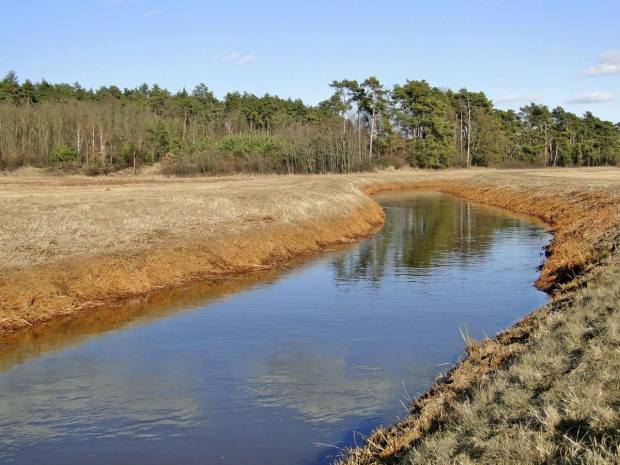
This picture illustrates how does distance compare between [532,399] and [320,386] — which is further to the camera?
[320,386]

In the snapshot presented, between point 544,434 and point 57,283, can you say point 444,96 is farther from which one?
point 544,434

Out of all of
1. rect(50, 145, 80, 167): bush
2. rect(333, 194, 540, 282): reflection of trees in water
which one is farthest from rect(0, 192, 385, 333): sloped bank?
rect(50, 145, 80, 167): bush

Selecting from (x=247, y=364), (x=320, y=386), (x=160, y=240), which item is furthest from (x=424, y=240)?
(x=320, y=386)

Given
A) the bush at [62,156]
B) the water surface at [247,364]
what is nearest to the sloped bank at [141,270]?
the water surface at [247,364]

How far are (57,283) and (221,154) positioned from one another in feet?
239

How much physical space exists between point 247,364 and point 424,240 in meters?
20.2

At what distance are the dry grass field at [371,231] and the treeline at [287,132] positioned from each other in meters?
46.3

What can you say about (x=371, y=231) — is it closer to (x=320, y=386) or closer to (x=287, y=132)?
(x=320, y=386)

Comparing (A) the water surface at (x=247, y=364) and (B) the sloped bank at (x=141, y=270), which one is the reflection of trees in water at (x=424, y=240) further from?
(B) the sloped bank at (x=141, y=270)

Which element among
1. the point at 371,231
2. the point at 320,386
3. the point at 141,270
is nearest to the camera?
the point at 320,386

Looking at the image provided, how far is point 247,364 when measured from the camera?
11.7 meters

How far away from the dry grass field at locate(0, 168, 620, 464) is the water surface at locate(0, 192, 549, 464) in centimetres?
109

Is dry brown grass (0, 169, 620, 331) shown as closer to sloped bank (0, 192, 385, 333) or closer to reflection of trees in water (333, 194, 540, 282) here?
sloped bank (0, 192, 385, 333)

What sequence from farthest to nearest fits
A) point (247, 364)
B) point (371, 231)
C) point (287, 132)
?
point (287, 132), point (371, 231), point (247, 364)
